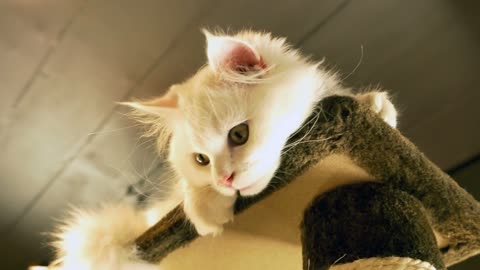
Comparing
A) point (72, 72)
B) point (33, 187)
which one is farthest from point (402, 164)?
point (33, 187)

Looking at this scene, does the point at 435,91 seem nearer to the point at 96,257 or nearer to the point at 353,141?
the point at 353,141

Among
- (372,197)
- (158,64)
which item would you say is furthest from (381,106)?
(158,64)

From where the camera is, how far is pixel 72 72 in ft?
5.01

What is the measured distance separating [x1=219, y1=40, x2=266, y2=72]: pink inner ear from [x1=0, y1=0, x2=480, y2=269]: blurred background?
58 cm

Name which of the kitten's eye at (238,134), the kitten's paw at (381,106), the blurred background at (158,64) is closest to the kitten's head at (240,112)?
the kitten's eye at (238,134)

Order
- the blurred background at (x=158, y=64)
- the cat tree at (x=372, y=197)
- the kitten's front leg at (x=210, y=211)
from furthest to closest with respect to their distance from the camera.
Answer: the blurred background at (x=158, y=64) → the kitten's front leg at (x=210, y=211) → the cat tree at (x=372, y=197)

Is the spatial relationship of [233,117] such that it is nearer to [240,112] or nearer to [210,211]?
[240,112]

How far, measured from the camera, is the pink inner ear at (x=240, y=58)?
80 centimetres

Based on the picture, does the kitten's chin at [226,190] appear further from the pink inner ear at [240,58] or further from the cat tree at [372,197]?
the pink inner ear at [240,58]

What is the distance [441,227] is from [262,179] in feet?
0.96

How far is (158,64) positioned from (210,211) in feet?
2.67

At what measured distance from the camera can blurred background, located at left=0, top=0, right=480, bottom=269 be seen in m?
1.38

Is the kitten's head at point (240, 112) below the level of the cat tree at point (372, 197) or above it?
above

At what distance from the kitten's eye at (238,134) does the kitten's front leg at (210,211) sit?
89 mm
